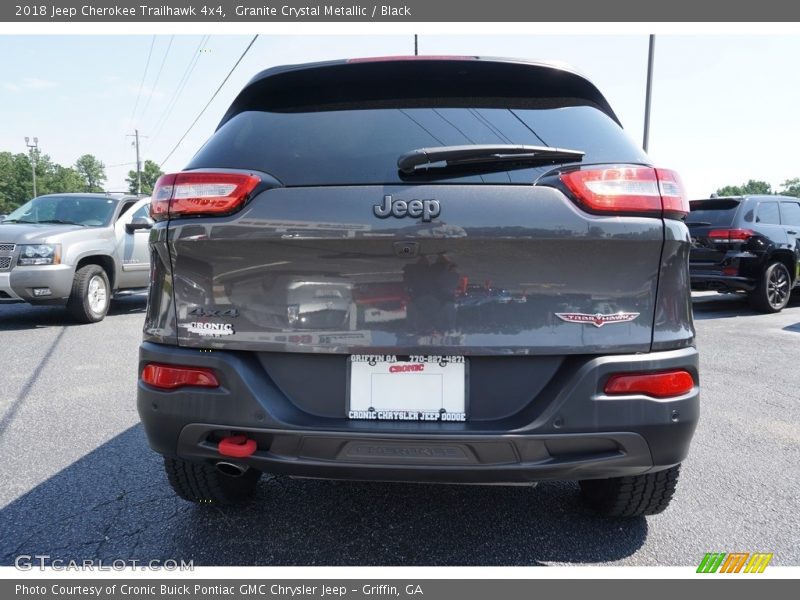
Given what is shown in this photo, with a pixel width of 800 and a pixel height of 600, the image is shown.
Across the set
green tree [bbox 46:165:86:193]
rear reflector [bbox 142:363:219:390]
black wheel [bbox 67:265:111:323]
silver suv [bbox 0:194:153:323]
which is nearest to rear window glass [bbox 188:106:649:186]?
rear reflector [bbox 142:363:219:390]

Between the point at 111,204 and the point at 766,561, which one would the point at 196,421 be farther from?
the point at 111,204

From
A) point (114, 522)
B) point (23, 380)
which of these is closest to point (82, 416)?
point (23, 380)

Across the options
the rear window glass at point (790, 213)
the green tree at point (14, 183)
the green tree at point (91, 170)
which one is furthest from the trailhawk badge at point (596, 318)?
the green tree at point (91, 170)

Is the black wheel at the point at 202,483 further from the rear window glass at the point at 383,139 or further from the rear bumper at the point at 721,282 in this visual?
the rear bumper at the point at 721,282

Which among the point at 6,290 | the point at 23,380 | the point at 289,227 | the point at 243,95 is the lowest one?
the point at 23,380

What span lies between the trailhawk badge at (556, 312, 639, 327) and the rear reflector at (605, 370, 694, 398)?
170 mm

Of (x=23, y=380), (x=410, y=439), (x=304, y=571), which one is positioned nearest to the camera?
(x=410, y=439)

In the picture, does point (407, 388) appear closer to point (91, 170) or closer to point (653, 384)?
point (653, 384)

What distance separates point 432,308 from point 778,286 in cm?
878

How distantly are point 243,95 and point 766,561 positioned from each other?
2.63m

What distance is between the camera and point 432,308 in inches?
66.7

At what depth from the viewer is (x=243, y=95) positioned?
2047 millimetres

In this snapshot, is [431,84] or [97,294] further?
[97,294]

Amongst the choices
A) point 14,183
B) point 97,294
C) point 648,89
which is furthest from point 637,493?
point 14,183
